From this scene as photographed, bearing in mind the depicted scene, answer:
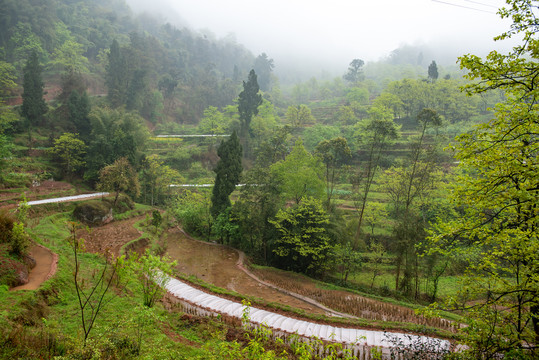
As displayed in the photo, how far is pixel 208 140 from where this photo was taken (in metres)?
43.5

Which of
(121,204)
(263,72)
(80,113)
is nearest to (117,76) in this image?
(80,113)

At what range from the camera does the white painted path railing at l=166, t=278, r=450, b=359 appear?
839cm

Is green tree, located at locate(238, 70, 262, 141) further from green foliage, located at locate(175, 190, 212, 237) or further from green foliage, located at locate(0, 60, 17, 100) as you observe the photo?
green foliage, located at locate(0, 60, 17, 100)

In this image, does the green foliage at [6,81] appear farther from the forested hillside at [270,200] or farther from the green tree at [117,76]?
the green tree at [117,76]

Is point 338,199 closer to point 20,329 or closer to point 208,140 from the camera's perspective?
point 208,140

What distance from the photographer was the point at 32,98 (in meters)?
29.8

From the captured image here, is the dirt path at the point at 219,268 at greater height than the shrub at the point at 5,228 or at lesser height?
lesser

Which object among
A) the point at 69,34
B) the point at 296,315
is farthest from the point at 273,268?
the point at 69,34

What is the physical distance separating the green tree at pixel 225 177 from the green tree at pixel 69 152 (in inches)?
583

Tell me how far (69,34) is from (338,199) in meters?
68.0

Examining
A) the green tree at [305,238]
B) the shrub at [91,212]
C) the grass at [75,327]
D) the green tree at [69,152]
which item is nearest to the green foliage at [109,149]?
the green tree at [69,152]

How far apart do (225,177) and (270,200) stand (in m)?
4.72

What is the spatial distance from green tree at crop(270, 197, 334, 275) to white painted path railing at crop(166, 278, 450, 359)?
251 inches

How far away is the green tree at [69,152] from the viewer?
25703 mm
